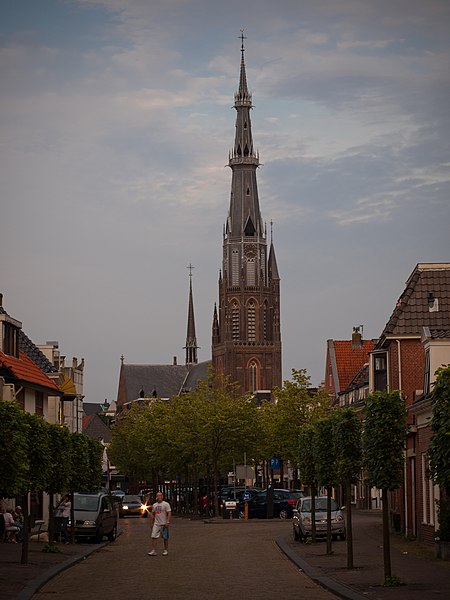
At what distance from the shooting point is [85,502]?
1769 inches

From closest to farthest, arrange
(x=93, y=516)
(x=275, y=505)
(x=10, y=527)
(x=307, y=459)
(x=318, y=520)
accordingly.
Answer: (x=10, y=527)
(x=307, y=459)
(x=318, y=520)
(x=93, y=516)
(x=275, y=505)

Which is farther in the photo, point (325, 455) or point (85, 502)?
point (85, 502)

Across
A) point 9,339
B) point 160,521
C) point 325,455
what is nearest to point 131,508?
point 9,339

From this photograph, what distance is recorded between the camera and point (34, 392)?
55.5 m

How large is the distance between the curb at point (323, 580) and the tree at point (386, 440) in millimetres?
2192

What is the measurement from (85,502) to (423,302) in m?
14.1

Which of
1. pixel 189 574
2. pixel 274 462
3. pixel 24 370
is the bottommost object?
pixel 189 574

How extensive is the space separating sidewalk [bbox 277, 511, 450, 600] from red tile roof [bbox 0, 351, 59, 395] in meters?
13.1

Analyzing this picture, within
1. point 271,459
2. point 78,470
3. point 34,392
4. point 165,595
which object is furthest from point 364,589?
point 271,459

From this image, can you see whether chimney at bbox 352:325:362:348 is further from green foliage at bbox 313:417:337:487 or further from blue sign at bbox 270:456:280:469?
green foliage at bbox 313:417:337:487

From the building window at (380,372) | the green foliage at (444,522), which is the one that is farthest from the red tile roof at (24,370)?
the green foliage at (444,522)

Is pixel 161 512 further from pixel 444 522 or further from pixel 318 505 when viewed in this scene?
pixel 444 522

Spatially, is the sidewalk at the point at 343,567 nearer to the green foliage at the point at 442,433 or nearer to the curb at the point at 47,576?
the curb at the point at 47,576

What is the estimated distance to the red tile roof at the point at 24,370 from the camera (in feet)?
164
